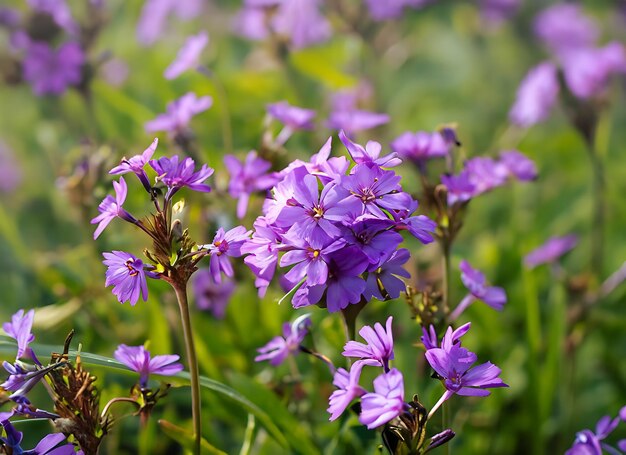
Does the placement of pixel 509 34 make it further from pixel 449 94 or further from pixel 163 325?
pixel 163 325

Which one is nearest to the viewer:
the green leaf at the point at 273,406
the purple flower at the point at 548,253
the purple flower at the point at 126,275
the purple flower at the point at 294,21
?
the purple flower at the point at 126,275

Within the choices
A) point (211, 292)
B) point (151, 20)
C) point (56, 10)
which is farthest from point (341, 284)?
point (151, 20)

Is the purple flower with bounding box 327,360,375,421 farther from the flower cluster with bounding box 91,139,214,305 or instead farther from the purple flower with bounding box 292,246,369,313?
the flower cluster with bounding box 91,139,214,305

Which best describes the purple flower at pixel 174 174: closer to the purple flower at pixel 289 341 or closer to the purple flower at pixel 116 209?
the purple flower at pixel 116 209

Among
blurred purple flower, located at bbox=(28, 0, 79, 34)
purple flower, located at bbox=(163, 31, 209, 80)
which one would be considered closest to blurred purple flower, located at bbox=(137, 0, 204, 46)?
blurred purple flower, located at bbox=(28, 0, 79, 34)

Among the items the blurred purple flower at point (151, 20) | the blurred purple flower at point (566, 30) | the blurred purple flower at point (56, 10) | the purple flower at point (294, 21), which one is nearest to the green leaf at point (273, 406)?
the blurred purple flower at point (56, 10)

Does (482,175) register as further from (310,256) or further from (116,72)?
(116,72)
